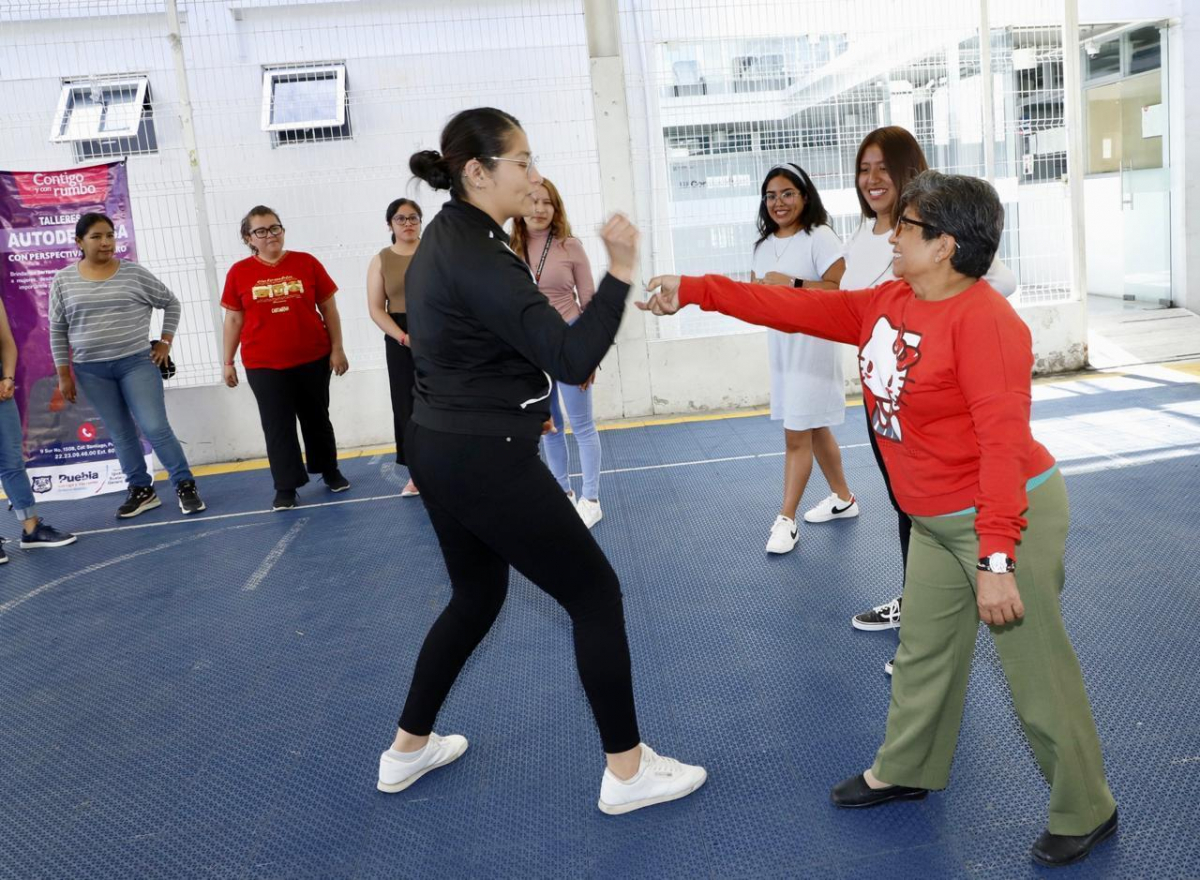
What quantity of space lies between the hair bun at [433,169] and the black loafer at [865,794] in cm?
175

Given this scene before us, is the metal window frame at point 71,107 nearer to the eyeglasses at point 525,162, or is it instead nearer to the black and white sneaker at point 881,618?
the eyeglasses at point 525,162

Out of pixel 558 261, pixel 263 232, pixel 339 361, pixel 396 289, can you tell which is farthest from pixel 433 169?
pixel 339 361

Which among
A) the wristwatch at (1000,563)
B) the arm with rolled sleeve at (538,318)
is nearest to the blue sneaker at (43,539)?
the arm with rolled sleeve at (538,318)

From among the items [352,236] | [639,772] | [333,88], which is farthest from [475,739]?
[333,88]

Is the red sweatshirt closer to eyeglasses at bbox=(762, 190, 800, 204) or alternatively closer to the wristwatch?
the wristwatch

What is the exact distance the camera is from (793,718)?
2732mm

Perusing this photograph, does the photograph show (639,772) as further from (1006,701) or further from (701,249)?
(701,249)

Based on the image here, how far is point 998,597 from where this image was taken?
1785mm

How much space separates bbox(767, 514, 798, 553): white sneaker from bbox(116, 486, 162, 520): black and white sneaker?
397cm

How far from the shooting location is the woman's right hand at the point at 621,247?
1873 mm

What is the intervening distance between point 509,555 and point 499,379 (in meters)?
0.40

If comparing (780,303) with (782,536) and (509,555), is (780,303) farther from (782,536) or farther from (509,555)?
(782,536)

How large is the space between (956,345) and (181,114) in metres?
6.49

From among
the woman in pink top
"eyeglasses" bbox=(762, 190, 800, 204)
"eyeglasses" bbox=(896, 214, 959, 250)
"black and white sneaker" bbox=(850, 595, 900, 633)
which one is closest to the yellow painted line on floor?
the woman in pink top
